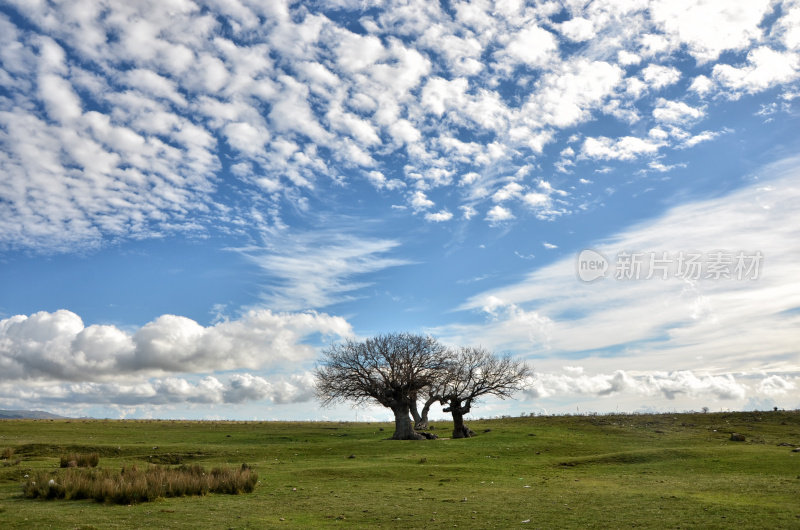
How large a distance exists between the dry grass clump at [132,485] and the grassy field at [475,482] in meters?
0.64

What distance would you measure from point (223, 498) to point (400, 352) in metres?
40.5

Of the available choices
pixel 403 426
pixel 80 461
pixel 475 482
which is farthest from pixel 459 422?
pixel 80 461

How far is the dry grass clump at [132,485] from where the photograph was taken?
1897 cm

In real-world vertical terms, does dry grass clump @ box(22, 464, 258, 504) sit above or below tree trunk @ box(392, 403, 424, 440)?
above

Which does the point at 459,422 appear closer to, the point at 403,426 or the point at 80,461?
the point at 403,426

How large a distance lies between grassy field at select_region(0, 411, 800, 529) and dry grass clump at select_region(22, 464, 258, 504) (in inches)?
25.3

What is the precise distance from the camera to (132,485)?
1909 cm

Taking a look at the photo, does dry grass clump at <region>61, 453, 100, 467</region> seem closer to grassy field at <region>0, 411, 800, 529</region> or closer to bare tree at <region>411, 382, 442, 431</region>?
grassy field at <region>0, 411, 800, 529</region>

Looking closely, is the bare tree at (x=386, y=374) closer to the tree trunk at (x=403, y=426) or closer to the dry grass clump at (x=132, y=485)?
the tree trunk at (x=403, y=426)

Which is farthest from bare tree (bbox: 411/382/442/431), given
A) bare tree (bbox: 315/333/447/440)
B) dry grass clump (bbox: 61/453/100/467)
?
dry grass clump (bbox: 61/453/100/467)

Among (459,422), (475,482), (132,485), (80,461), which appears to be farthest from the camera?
(459,422)

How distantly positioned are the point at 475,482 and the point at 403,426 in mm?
29086

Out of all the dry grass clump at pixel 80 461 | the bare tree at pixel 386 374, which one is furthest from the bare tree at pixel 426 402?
the dry grass clump at pixel 80 461

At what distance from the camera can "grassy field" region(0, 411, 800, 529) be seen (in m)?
15.5
